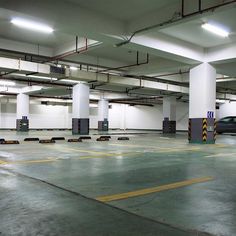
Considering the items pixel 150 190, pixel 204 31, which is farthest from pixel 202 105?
pixel 150 190

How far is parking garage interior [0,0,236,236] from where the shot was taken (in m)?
2.91

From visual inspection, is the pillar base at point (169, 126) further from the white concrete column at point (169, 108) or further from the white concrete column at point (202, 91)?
the white concrete column at point (202, 91)

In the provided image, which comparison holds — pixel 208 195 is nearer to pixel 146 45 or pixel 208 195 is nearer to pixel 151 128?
pixel 146 45

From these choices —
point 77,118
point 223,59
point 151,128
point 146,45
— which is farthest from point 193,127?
point 151,128

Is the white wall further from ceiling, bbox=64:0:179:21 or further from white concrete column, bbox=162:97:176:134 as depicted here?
ceiling, bbox=64:0:179:21

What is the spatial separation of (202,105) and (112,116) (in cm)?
2565

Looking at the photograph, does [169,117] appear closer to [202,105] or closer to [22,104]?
[22,104]

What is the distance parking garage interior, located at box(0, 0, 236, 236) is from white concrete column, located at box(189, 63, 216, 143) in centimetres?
5

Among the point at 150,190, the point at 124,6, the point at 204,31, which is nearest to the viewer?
the point at 150,190

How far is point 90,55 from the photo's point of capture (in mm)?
14633

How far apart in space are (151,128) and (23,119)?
15964mm

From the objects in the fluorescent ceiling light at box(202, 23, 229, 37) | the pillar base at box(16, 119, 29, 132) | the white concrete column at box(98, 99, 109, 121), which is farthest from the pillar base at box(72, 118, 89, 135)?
the white concrete column at box(98, 99, 109, 121)

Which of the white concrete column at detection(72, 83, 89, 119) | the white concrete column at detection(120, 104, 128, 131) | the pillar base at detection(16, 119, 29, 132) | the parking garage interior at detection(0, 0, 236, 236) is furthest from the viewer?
the white concrete column at detection(120, 104, 128, 131)

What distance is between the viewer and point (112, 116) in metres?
38.4
